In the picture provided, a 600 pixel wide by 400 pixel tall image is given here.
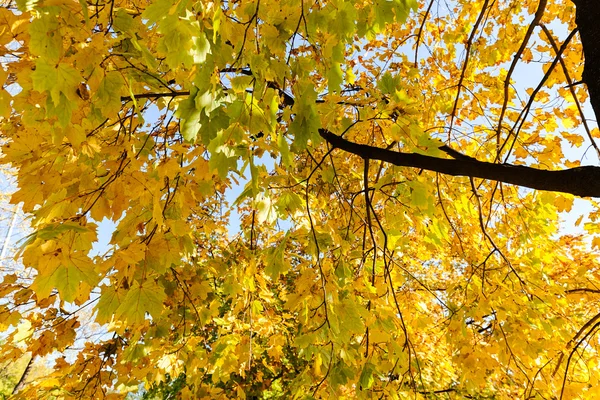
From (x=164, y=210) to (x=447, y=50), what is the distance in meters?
4.14

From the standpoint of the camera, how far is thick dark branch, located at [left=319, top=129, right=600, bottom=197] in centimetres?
109

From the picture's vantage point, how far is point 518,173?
48.5 inches

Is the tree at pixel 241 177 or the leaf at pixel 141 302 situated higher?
the tree at pixel 241 177

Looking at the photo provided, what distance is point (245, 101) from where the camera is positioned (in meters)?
1.14

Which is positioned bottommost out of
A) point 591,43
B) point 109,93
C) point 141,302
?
point 141,302

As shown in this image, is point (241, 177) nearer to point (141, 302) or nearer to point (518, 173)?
point (141, 302)

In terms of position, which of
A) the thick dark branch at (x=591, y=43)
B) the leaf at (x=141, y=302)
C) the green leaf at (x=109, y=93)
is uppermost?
the thick dark branch at (x=591, y=43)

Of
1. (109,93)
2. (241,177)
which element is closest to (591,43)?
(241,177)

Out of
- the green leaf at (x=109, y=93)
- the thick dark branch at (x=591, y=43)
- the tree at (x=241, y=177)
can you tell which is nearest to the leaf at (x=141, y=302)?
the tree at (x=241, y=177)

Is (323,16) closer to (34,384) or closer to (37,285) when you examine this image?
(37,285)

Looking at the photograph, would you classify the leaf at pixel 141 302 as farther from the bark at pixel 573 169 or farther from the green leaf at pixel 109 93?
the bark at pixel 573 169

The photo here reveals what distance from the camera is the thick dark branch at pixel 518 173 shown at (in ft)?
3.59

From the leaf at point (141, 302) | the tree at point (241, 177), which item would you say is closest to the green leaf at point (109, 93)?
the tree at point (241, 177)

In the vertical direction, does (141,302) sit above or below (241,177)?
below
